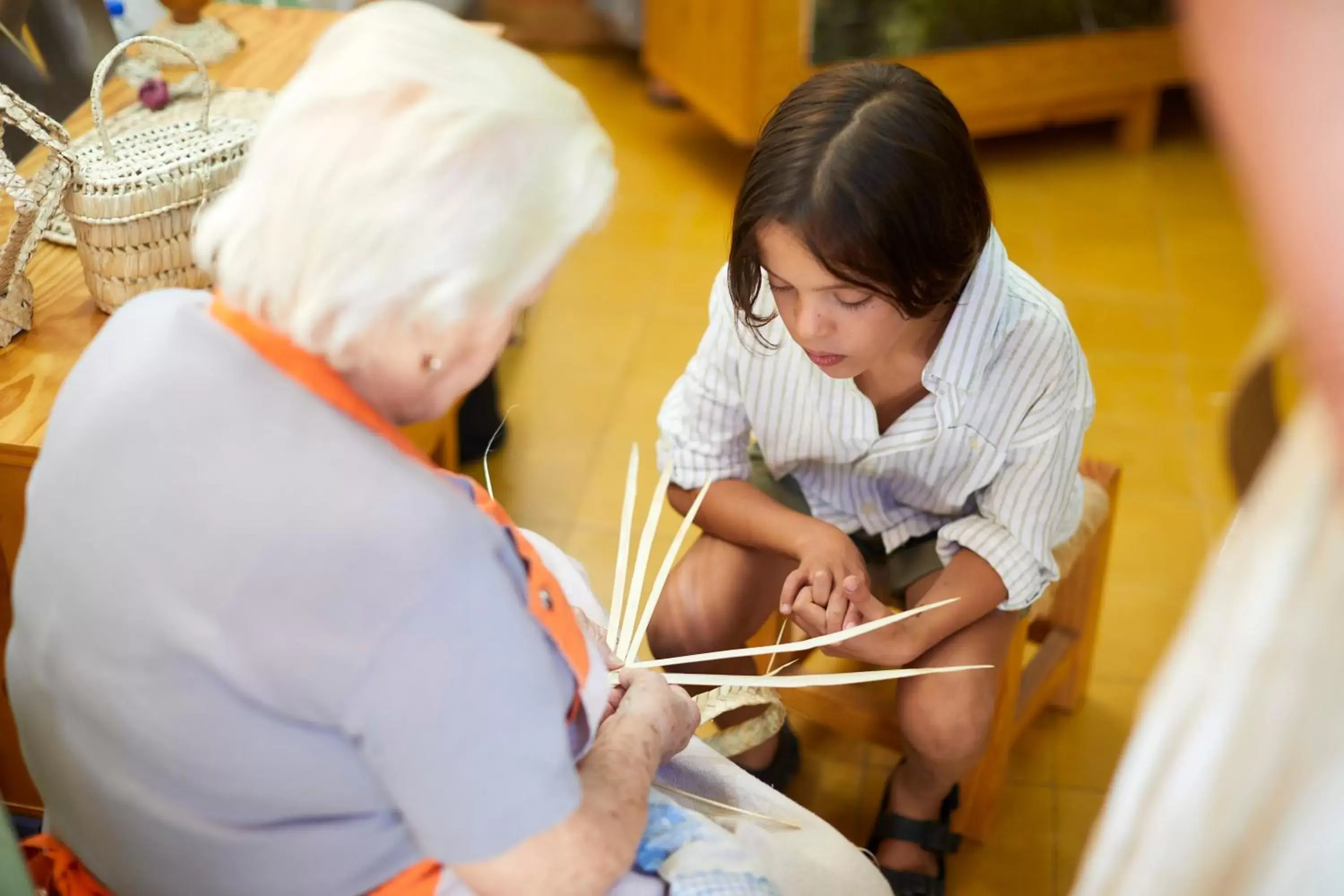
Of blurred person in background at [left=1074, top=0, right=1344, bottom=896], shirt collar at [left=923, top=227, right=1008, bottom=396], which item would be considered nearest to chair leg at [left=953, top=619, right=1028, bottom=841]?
shirt collar at [left=923, top=227, right=1008, bottom=396]

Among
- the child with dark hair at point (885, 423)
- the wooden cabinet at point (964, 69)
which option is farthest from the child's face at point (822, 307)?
the wooden cabinet at point (964, 69)

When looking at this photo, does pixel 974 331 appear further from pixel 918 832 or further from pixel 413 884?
pixel 413 884

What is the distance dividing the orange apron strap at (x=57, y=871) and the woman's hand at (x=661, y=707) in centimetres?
45

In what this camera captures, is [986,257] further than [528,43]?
No

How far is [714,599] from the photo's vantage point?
1709 millimetres

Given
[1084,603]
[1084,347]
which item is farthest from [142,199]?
[1084,347]

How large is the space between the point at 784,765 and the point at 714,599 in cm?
37

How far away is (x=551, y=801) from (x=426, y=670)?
0.14 m

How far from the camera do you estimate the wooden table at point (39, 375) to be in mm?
1495

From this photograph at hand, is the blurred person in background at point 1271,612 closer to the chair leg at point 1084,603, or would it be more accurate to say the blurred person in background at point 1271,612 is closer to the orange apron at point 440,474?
the orange apron at point 440,474

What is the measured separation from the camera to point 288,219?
85 centimetres

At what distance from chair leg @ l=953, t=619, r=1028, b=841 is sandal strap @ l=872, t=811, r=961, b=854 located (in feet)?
0.23

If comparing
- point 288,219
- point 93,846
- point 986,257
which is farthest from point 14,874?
point 986,257

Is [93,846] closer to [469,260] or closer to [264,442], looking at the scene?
[264,442]
